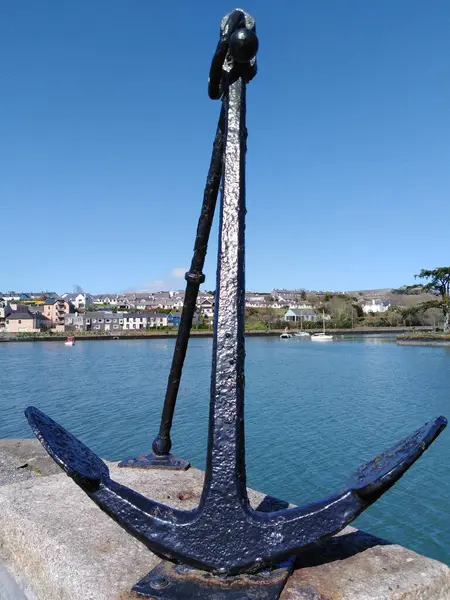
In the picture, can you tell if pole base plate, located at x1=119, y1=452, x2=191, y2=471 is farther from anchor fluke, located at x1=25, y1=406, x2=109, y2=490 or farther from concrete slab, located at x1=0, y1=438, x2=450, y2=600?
anchor fluke, located at x1=25, y1=406, x2=109, y2=490

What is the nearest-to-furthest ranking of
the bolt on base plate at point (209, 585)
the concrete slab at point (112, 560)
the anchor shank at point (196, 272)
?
the bolt on base plate at point (209, 585)
the concrete slab at point (112, 560)
the anchor shank at point (196, 272)

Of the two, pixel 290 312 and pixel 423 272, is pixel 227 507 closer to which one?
pixel 423 272

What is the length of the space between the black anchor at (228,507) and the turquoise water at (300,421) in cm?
634

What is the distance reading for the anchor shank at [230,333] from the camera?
201 cm

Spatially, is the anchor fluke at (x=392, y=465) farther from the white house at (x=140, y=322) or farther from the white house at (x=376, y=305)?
the white house at (x=376, y=305)

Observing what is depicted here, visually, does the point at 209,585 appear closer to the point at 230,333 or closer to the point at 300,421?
the point at 230,333

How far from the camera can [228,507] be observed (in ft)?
6.52

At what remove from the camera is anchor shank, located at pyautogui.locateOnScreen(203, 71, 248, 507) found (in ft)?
6.59

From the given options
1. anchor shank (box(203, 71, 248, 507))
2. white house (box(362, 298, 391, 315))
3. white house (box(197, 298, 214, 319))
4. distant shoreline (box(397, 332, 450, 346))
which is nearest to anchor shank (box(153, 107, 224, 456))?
anchor shank (box(203, 71, 248, 507))

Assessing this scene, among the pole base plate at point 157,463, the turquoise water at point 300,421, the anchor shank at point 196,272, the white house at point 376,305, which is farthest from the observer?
the white house at point 376,305

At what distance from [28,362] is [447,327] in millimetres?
56013

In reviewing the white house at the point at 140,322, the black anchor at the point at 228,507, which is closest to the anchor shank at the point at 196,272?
the black anchor at the point at 228,507

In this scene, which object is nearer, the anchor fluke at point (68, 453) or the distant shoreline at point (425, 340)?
the anchor fluke at point (68, 453)

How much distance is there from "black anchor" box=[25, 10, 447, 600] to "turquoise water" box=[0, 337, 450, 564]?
6340 mm
